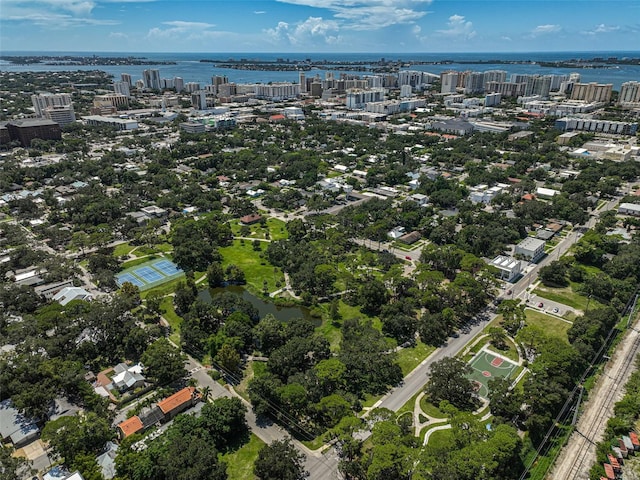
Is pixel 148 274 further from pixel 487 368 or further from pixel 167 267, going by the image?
pixel 487 368

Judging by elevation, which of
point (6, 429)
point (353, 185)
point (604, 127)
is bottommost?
point (6, 429)

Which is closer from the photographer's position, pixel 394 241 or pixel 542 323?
pixel 542 323

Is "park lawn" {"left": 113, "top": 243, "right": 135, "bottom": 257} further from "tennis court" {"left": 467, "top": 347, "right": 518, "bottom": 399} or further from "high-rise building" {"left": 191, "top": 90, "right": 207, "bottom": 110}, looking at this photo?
"high-rise building" {"left": 191, "top": 90, "right": 207, "bottom": 110}

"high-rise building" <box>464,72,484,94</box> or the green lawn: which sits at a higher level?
"high-rise building" <box>464,72,484,94</box>

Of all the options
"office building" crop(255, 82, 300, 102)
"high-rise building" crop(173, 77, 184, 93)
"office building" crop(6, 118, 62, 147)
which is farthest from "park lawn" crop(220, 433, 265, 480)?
"high-rise building" crop(173, 77, 184, 93)

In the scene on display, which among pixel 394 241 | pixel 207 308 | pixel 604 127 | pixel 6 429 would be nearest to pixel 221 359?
pixel 207 308

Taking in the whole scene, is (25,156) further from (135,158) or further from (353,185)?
(353,185)

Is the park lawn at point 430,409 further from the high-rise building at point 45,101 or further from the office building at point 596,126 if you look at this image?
the high-rise building at point 45,101

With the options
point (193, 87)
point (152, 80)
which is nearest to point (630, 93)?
point (193, 87)

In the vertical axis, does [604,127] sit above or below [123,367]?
above
